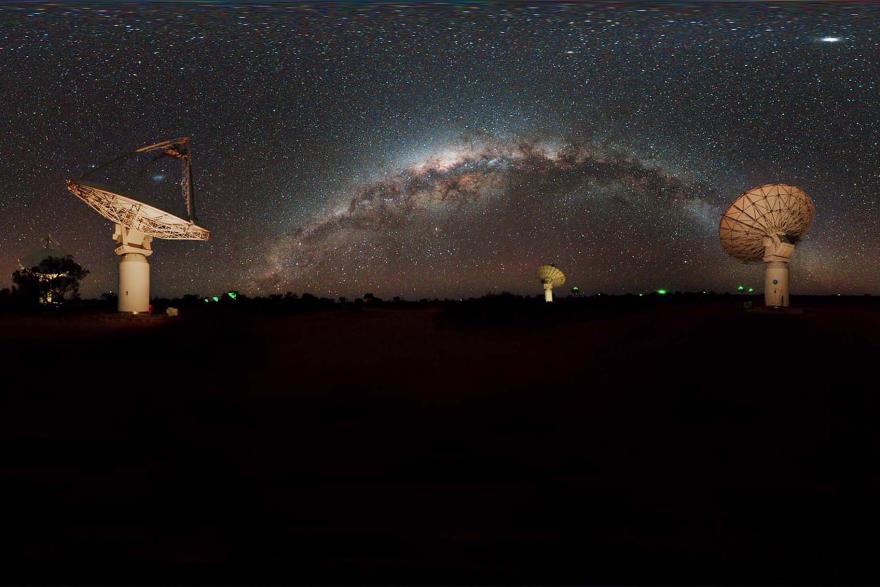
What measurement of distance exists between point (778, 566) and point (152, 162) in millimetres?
26510

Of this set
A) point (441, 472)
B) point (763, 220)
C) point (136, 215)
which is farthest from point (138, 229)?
point (763, 220)

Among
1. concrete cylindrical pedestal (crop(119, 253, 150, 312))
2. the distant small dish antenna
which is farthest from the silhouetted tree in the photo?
the distant small dish antenna

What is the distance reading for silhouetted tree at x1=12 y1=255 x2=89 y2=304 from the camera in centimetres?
3275

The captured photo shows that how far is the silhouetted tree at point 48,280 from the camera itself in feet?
107

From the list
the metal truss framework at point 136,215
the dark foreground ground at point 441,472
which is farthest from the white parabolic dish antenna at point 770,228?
the metal truss framework at point 136,215

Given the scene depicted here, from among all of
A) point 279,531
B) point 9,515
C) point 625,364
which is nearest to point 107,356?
point 9,515

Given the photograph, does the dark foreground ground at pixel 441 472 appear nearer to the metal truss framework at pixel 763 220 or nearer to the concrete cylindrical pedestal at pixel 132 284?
the concrete cylindrical pedestal at pixel 132 284

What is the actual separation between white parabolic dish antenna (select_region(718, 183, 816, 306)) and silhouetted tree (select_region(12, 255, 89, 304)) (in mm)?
40908

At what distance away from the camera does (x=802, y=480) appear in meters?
4.57

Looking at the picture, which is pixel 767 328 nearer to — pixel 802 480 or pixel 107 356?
pixel 802 480

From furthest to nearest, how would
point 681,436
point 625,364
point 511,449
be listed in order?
1. point 625,364
2. point 681,436
3. point 511,449

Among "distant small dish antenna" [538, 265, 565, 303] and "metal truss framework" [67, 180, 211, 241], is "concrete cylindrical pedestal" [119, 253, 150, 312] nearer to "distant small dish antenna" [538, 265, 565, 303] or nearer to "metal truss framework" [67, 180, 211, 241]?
"metal truss framework" [67, 180, 211, 241]

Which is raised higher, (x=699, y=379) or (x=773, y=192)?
(x=773, y=192)

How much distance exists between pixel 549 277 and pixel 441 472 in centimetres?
3339
